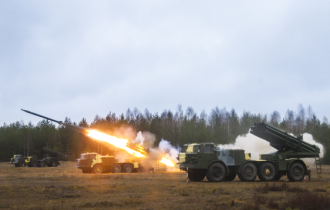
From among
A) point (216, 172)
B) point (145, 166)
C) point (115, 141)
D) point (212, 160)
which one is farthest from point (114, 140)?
point (216, 172)

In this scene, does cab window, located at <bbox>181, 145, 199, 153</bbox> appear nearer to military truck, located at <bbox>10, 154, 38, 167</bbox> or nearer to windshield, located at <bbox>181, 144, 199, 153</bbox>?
windshield, located at <bbox>181, 144, 199, 153</bbox>

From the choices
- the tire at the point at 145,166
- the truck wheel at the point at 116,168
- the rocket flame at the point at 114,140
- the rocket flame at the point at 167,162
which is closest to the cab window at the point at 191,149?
the rocket flame at the point at 114,140

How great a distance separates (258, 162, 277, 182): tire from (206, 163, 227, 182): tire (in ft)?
8.00

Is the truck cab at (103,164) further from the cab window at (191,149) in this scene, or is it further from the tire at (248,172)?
the tire at (248,172)

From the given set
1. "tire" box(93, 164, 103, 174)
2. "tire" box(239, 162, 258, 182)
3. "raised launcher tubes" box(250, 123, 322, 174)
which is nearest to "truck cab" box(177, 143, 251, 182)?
"tire" box(239, 162, 258, 182)

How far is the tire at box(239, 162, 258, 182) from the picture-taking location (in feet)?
69.1

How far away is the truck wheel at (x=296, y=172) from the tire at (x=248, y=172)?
2456 mm

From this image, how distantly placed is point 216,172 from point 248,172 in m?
2.20

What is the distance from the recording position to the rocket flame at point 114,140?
31812mm

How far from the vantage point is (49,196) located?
1405 cm

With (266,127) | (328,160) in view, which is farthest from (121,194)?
(328,160)

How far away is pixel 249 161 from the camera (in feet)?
69.8

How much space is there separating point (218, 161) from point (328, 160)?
Result: 4581 centimetres

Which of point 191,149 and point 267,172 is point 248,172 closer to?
point 267,172
